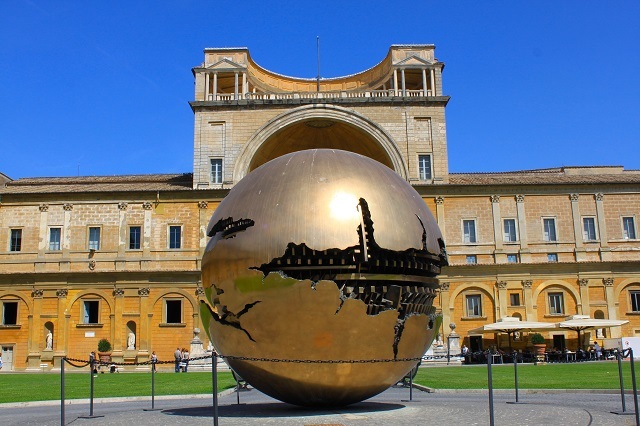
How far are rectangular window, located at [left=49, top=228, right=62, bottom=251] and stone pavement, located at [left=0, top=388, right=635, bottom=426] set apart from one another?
98.9 feet

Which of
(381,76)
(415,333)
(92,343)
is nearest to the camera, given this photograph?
(415,333)

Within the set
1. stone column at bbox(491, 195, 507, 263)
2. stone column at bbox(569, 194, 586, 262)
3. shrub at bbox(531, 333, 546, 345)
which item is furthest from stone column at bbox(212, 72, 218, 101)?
shrub at bbox(531, 333, 546, 345)

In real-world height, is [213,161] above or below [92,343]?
above

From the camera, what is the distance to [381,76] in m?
50.5

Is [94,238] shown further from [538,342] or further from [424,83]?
[538,342]

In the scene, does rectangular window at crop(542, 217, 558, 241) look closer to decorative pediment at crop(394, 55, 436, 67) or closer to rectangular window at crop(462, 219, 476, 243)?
rectangular window at crop(462, 219, 476, 243)

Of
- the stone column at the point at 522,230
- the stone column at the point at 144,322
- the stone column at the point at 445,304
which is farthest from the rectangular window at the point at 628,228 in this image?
the stone column at the point at 144,322

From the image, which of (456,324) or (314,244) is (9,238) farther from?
(314,244)

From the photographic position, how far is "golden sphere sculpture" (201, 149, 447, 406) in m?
9.89

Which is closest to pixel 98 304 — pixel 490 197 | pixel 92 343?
pixel 92 343

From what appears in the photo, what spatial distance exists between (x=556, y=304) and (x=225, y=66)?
1044 inches

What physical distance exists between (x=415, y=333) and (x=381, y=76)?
1643 inches

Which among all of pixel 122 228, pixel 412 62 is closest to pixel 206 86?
Result: pixel 122 228

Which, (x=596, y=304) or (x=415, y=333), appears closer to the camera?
(x=415, y=333)
